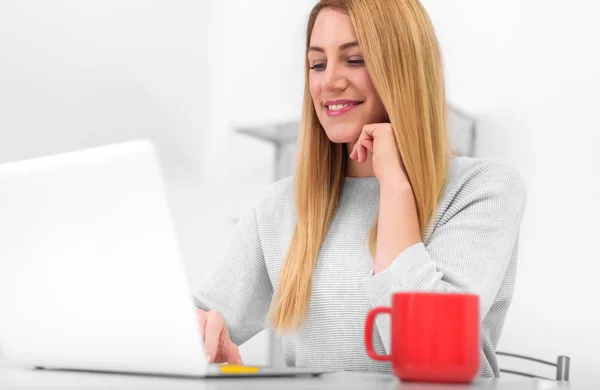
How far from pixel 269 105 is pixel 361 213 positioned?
5.46ft

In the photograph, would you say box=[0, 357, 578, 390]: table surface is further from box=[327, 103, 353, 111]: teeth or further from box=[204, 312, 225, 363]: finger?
box=[327, 103, 353, 111]: teeth

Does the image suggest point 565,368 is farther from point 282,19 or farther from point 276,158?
point 282,19

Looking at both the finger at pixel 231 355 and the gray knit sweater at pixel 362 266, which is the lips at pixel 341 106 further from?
the finger at pixel 231 355

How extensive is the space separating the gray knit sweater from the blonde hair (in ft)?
0.10

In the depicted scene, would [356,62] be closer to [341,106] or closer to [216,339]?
[341,106]

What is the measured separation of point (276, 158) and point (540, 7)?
44.4 inches

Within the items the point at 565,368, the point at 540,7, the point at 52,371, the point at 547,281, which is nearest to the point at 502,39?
the point at 540,7

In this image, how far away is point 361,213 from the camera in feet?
5.03

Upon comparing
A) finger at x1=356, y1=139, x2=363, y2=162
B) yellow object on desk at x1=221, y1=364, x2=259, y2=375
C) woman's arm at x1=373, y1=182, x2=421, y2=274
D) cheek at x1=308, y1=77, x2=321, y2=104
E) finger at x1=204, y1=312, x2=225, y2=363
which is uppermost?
cheek at x1=308, y1=77, x2=321, y2=104

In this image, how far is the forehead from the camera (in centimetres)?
150

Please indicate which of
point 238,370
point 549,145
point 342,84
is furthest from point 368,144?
point 549,145

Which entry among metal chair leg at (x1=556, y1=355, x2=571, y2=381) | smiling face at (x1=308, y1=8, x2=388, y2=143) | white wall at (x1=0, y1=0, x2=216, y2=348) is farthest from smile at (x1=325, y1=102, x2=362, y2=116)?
white wall at (x1=0, y1=0, x2=216, y2=348)

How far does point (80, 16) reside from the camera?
2.73 meters

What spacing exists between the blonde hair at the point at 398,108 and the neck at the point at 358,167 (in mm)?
136
